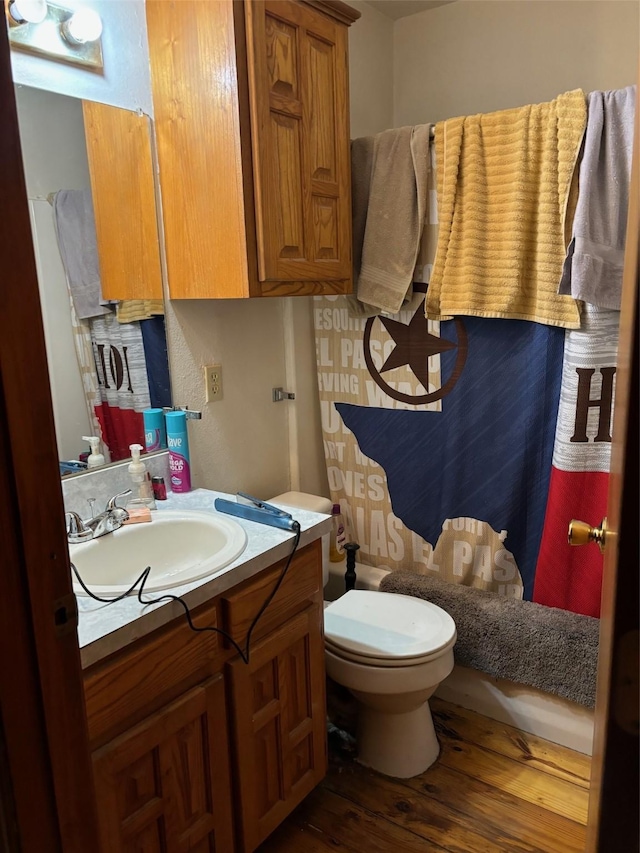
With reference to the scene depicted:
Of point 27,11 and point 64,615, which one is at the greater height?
point 27,11

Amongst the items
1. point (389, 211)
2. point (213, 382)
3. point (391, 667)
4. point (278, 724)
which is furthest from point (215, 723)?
point (389, 211)

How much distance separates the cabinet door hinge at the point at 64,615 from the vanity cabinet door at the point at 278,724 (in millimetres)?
742

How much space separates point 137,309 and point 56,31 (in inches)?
26.2

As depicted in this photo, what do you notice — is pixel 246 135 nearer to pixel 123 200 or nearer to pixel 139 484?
pixel 123 200

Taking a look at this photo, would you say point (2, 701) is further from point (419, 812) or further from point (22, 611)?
point (419, 812)

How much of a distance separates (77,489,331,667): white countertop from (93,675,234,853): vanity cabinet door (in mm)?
192

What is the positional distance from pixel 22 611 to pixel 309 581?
1020 mm

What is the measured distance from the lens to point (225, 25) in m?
1.59

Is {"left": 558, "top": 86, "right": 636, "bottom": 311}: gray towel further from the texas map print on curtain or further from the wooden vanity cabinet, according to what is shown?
the wooden vanity cabinet

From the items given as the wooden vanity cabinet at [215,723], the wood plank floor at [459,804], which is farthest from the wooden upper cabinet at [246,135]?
the wood plank floor at [459,804]

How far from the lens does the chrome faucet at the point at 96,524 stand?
1.49 metres

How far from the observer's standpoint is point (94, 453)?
1.72 meters

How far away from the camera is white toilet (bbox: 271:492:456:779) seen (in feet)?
5.83

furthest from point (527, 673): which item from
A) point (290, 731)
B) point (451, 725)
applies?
point (290, 731)
